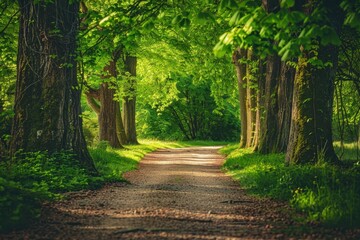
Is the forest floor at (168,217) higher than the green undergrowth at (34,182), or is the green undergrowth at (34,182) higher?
the green undergrowth at (34,182)

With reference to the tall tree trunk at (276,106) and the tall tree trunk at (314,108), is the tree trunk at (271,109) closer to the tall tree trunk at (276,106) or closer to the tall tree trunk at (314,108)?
the tall tree trunk at (276,106)

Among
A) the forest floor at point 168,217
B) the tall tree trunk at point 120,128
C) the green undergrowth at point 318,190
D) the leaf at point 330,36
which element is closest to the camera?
the leaf at point 330,36

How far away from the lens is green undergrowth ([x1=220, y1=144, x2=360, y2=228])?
19.8 feet

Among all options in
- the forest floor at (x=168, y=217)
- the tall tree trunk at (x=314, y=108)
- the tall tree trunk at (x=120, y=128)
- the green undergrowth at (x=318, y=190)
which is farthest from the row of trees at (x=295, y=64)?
the tall tree trunk at (x=120, y=128)

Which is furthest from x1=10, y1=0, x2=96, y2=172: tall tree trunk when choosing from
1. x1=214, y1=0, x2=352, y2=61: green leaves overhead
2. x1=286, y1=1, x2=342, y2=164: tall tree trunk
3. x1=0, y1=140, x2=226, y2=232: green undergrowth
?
x1=286, y1=1, x2=342, y2=164: tall tree trunk

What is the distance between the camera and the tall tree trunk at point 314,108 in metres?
10.2

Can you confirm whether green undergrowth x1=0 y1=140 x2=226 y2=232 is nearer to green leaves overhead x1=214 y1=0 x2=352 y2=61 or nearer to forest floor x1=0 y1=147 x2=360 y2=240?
forest floor x1=0 y1=147 x2=360 y2=240

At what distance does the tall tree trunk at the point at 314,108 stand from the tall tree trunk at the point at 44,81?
565 cm

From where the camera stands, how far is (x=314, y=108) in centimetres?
1012

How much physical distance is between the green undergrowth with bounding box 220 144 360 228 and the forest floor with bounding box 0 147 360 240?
0.83 feet

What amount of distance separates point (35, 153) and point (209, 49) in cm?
1214

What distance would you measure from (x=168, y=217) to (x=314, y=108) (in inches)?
202

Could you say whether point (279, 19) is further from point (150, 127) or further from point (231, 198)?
point (150, 127)

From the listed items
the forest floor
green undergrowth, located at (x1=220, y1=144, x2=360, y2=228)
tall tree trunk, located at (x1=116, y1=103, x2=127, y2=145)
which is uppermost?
tall tree trunk, located at (x1=116, y1=103, x2=127, y2=145)
